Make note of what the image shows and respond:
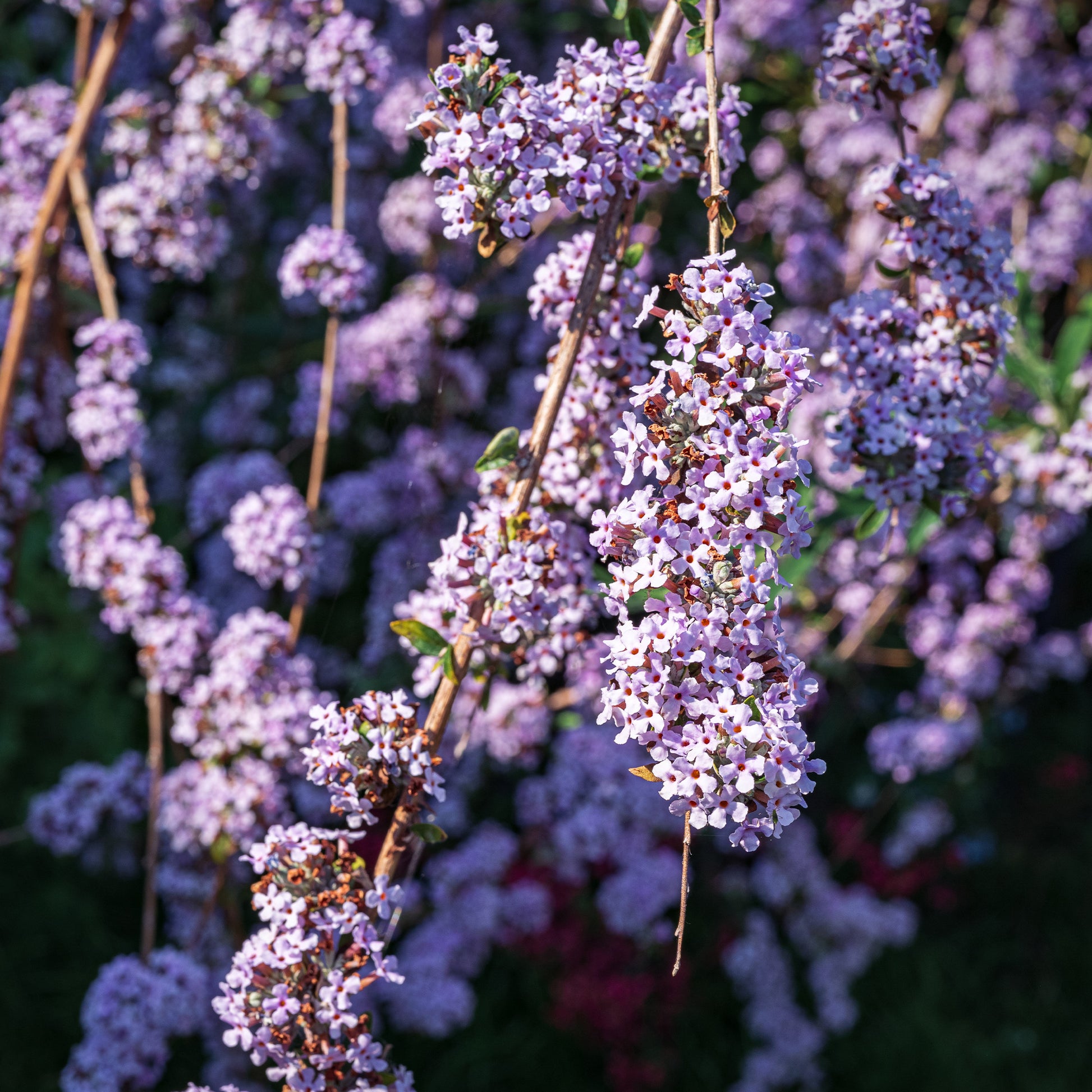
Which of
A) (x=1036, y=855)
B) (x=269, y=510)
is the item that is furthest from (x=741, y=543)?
(x=1036, y=855)

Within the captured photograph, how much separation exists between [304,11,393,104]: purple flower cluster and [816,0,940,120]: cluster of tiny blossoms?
1.31m

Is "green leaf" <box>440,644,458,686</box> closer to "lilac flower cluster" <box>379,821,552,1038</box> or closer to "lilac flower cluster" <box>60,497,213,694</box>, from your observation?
"lilac flower cluster" <box>60,497,213,694</box>

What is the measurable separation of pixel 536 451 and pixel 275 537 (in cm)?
142

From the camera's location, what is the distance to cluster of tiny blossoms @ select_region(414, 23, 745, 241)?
171 centimetres

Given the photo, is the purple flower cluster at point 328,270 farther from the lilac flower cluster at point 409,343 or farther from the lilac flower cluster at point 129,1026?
the lilac flower cluster at point 129,1026

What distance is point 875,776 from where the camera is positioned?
17.4 feet

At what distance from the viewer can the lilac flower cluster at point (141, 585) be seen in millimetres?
2930

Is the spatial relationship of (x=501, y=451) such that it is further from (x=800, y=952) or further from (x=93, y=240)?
(x=800, y=952)

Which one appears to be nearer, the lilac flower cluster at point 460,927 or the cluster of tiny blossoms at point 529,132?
the cluster of tiny blossoms at point 529,132

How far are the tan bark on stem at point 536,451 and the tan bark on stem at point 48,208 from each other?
1769 millimetres

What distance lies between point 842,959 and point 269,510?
3.22 meters

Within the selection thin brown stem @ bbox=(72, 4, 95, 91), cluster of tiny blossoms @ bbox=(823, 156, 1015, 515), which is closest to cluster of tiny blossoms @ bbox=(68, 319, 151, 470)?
thin brown stem @ bbox=(72, 4, 95, 91)

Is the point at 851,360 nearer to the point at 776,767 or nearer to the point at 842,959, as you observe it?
the point at 776,767

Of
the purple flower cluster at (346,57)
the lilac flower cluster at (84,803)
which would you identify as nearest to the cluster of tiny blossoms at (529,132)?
the purple flower cluster at (346,57)
